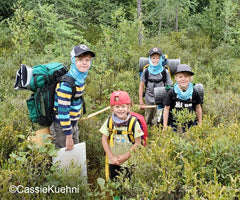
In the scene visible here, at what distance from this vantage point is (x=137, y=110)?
620 centimetres

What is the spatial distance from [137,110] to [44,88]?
3010mm

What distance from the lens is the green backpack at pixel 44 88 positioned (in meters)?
3.52

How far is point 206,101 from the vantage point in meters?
5.82

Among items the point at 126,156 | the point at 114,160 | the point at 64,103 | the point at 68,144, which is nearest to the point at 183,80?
the point at 126,156

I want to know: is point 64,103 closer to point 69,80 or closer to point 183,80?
point 69,80

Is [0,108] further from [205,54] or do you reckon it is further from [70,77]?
[205,54]

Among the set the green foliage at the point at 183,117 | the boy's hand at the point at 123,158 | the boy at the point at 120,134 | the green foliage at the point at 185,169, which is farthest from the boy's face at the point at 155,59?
the green foliage at the point at 185,169

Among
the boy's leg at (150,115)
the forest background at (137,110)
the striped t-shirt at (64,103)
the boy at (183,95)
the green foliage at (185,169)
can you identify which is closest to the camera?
the green foliage at (185,169)

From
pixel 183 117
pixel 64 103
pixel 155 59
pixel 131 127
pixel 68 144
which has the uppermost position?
pixel 155 59

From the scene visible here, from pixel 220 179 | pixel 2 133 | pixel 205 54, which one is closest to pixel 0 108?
pixel 2 133

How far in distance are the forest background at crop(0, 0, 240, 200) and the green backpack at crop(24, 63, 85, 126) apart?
329 mm

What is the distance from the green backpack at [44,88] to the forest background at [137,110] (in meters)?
0.33

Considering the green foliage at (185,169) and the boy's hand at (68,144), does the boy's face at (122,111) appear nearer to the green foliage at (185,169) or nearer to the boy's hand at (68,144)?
the boy's hand at (68,144)

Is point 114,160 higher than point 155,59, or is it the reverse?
point 155,59
